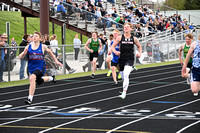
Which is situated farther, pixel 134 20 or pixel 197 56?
pixel 134 20

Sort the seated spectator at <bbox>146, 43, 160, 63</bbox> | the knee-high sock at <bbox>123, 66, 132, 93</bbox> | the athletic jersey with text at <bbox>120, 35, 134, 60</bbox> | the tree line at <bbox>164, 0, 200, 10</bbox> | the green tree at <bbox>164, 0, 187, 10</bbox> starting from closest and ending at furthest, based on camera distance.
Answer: the knee-high sock at <bbox>123, 66, 132, 93</bbox> → the athletic jersey with text at <bbox>120, 35, 134, 60</bbox> → the seated spectator at <bbox>146, 43, 160, 63</bbox> → the tree line at <bbox>164, 0, 200, 10</bbox> → the green tree at <bbox>164, 0, 187, 10</bbox>

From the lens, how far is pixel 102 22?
2812cm

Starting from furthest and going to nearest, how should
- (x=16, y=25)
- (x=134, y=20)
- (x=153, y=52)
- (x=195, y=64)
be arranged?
(x=16, y=25)
(x=134, y=20)
(x=153, y=52)
(x=195, y=64)

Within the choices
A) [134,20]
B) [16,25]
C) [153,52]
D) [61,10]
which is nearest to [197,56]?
[153,52]

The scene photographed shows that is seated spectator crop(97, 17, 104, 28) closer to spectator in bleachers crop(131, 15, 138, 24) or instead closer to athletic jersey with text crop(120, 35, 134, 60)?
spectator in bleachers crop(131, 15, 138, 24)

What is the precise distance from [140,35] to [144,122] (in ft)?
72.0

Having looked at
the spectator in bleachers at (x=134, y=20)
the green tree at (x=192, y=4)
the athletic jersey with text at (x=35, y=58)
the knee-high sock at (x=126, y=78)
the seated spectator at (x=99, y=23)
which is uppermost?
the green tree at (x=192, y=4)

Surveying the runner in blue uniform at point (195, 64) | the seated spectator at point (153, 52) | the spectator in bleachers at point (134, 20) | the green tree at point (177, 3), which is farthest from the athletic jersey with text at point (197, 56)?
the green tree at point (177, 3)

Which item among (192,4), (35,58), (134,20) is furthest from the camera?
(192,4)

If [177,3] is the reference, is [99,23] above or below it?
below

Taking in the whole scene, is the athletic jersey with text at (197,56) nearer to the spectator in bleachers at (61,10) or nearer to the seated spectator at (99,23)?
the spectator in bleachers at (61,10)

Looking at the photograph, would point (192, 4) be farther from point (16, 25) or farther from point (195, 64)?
point (195, 64)

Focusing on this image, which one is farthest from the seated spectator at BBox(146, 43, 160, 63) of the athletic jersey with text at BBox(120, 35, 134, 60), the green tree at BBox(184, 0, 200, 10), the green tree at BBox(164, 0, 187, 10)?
the green tree at BBox(164, 0, 187, 10)

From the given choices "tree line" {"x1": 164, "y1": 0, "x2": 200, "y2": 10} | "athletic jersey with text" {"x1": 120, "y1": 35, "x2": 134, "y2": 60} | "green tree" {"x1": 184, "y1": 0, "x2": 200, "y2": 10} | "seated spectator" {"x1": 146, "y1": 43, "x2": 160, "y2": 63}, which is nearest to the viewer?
"athletic jersey with text" {"x1": 120, "y1": 35, "x2": 134, "y2": 60}
